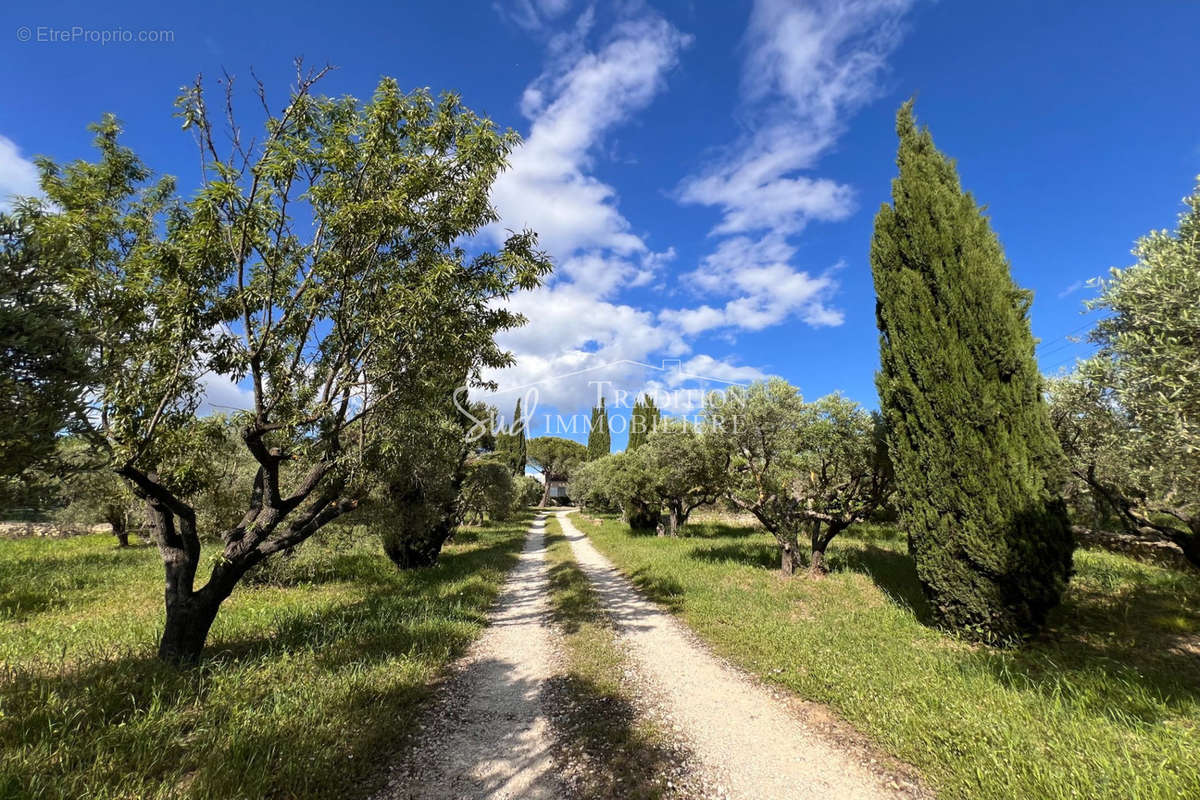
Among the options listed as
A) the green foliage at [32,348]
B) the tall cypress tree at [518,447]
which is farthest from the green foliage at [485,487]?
the tall cypress tree at [518,447]

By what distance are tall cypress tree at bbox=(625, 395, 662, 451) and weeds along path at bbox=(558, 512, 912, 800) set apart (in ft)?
138

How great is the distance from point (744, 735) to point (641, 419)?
47.3m

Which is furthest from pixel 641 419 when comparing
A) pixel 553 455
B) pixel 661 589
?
pixel 661 589

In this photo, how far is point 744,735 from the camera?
531 centimetres

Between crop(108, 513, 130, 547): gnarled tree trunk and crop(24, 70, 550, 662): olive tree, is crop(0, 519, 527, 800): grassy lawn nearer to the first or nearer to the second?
crop(24, 70, 550, 662): olive tree

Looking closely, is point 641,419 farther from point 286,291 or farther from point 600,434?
point 286,291

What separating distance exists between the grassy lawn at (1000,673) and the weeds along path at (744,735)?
1.89 ft

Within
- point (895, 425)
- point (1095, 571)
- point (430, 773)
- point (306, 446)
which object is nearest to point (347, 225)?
point (306, 446)

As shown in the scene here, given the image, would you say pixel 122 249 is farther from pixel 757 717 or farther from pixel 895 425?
pixel 895 425

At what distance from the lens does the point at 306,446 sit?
694 centimetres

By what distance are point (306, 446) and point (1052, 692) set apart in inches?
460

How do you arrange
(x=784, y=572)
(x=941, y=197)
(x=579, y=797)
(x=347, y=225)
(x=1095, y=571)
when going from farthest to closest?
(x=784, y=572) → (x=1095, y=571) → (x=941, y=197) → (x=347, y=225) → (x=579, y=797)

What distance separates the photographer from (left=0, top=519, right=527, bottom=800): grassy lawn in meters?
4.02

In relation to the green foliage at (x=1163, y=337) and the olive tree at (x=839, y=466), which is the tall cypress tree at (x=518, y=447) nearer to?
the olive tree at (x=839, y=466)
